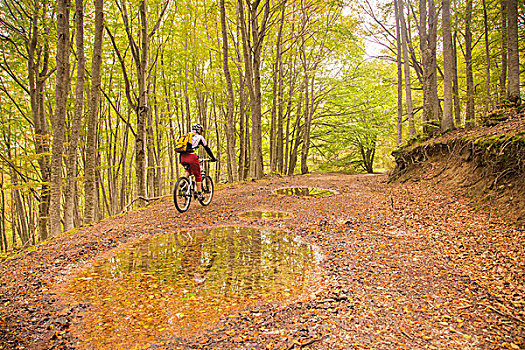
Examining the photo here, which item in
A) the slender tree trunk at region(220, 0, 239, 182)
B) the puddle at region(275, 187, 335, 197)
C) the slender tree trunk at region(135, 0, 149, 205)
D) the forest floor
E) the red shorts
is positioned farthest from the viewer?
the slender tree trunk at region(220, 0, 239, 182)

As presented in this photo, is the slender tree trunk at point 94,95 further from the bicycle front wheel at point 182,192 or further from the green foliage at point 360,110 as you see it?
the green foliage at point 360,110

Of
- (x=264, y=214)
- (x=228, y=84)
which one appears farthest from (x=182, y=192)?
(x=228, y=84)

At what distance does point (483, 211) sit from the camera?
4555 millimetres

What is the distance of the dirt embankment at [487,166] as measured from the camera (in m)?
4.28

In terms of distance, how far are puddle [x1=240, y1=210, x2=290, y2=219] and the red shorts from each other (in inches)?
65.7

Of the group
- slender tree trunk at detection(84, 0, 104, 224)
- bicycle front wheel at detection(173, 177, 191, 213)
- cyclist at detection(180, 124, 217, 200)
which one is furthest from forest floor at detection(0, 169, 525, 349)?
slender tree trunk at detection(84, 0, 104, 224)

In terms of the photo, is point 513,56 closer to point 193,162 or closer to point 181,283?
point 193,162

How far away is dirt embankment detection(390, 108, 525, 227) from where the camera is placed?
4281 millimetres

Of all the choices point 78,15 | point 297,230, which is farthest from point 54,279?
point 78,15

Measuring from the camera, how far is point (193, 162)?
7152mm

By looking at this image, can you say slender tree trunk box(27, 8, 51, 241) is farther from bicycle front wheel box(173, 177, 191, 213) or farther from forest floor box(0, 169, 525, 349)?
forest floor box(0, 169, 525, 349)

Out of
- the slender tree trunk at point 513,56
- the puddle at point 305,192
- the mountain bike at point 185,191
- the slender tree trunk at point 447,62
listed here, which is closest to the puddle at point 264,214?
the mountain bike at point 185,191

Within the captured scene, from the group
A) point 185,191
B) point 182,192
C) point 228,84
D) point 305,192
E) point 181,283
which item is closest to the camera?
point 181,283

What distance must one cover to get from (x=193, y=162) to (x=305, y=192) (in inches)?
166
